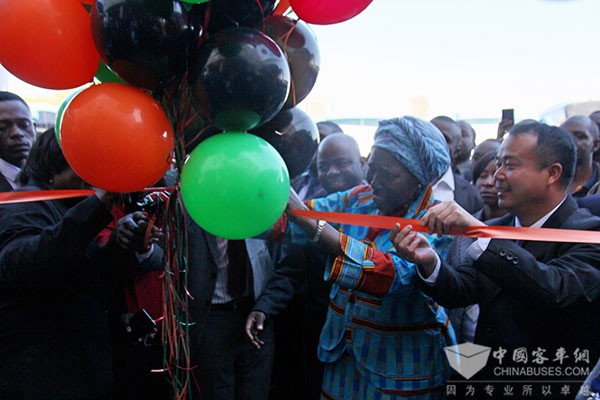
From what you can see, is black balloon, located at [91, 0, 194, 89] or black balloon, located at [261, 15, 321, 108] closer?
black balloon, located at [91, 0, 194, 89]

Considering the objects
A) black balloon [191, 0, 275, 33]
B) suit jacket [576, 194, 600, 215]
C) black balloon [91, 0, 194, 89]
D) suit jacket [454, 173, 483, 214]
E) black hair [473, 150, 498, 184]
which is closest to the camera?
black balloon [91, 0, 194, 89]

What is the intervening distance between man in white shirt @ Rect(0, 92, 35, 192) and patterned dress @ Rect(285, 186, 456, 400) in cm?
196

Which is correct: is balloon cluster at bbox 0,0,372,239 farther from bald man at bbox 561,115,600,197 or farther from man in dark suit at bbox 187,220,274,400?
bald man at bbox 561,115,600,197

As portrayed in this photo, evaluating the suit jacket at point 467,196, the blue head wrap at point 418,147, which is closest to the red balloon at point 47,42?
the blue head wrap at point 418,147

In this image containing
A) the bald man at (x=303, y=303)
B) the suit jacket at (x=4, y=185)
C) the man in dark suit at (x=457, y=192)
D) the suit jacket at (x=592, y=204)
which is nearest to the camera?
the suit jacket at (x=592, y=204)

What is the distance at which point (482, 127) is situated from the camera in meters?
10.6

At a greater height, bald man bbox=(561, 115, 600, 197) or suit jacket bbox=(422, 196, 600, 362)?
bald man bbox=(561, 115, 600, 197)

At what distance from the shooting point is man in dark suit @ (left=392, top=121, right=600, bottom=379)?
1563 millimetres

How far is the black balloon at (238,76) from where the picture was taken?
1.13m

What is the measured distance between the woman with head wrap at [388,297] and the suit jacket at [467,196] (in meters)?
1.74

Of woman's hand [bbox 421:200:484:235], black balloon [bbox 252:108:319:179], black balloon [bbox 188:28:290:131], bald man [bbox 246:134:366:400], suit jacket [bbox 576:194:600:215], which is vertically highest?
black balloon [bbox 188:28:290:131]

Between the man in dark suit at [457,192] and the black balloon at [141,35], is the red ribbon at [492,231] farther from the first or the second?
the man in dark suit at [457,192]

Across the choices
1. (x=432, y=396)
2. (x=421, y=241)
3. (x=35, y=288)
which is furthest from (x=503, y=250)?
(x=35, y=288)

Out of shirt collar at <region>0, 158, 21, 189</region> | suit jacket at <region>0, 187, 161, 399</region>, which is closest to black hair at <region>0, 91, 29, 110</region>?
shirt collar at <region>0, 158, 21, 189</region>
